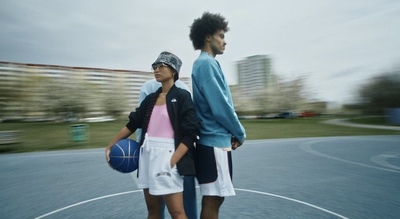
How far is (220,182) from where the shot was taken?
2.07 m

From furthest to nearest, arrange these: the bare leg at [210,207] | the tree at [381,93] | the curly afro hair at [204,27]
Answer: the tree at [381,93] < the curly afro hair at [204,27] < the bare leg at [210,207]

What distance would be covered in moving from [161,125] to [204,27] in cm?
96

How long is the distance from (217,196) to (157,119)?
2.59ft

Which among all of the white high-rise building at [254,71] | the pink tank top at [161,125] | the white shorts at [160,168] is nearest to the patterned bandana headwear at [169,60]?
the pink tank top at [161,125]

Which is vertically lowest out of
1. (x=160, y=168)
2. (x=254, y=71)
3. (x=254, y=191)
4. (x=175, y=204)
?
(x=254, y=191)

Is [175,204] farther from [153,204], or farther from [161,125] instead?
[161,125]

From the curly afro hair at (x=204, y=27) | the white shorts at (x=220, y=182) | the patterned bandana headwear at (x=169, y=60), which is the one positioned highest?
the curly afro hair at (x=204, y=27)

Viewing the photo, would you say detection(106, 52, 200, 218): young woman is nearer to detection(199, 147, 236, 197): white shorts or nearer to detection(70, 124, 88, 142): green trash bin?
detection(199, 147, 236, 197): white shorts

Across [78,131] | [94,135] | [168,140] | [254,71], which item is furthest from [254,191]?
[254,71]

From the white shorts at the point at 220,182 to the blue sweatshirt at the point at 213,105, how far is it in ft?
0.26

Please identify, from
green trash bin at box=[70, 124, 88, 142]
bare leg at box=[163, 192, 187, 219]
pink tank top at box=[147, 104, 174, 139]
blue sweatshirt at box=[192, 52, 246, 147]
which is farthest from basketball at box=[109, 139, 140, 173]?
green trash bin at box=[70, 124, 88, 142]

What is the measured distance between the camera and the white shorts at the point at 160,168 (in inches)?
74.0

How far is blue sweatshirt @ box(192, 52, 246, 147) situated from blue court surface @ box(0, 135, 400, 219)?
1684 millimetres

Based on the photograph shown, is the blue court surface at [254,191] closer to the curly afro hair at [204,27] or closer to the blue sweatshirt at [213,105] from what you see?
the blue sweatshirt at [213,105]
